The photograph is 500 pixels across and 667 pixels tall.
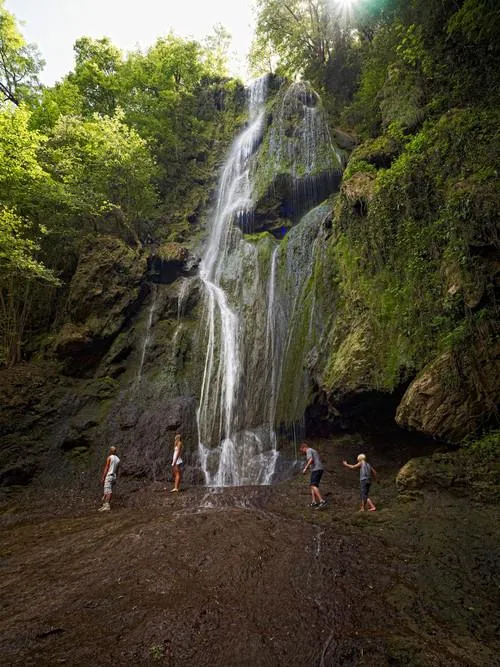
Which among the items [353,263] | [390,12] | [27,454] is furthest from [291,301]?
[390,12]

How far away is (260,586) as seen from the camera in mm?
4562

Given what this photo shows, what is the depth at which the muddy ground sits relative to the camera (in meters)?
3.33

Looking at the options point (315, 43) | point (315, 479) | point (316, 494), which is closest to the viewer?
point (316, 494)

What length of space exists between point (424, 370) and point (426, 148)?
5.84 m

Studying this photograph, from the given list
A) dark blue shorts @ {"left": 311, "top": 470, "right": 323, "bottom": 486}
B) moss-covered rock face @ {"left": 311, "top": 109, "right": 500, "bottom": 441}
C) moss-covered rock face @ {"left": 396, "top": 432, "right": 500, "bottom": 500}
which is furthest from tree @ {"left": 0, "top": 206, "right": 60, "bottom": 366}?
moss-covered rock face @ {"left": 396, "top": 432, "right": 500, "bottom": 500}

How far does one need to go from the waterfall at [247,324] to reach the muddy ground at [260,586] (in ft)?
11.2

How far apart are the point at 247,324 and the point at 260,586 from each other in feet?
32.2

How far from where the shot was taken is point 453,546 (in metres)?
5.15

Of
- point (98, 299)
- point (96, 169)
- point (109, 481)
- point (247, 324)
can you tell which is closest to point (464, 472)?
point (109, 481)

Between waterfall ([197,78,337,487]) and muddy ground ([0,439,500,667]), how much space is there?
3.41 metres

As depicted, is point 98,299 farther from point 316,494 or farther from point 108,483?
point 316,494

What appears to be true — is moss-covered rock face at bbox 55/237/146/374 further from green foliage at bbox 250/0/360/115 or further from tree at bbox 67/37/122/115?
green foliage at bbox 250/0/360/115

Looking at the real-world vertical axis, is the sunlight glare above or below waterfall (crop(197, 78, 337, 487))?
above

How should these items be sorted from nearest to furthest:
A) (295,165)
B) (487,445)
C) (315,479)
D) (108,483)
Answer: (487,445) < (315,479) < (108,483) < (295,165)
